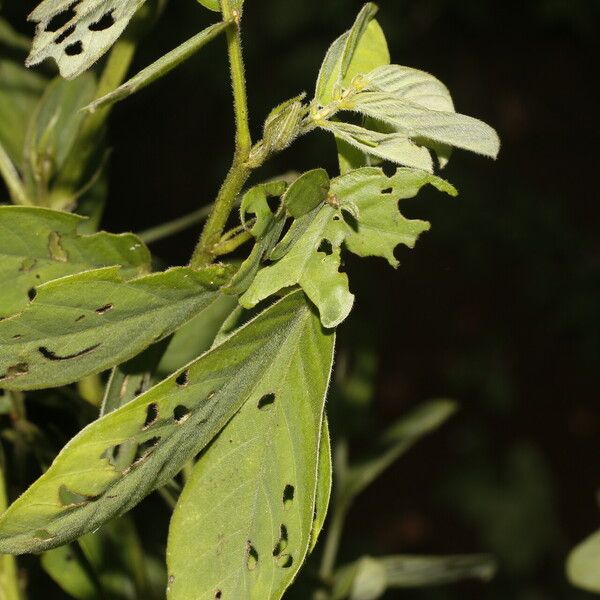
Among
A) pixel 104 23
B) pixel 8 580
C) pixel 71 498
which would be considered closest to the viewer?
pixel 71 498

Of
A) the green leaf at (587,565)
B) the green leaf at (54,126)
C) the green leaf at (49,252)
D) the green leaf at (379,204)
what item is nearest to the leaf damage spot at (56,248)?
the green leaf at (49,252)

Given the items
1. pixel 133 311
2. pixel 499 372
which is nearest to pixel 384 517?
pixel 499 372

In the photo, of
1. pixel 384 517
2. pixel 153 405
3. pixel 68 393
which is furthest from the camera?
pixel 384 517

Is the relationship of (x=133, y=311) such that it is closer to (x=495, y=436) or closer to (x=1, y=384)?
(x=1, y=384)

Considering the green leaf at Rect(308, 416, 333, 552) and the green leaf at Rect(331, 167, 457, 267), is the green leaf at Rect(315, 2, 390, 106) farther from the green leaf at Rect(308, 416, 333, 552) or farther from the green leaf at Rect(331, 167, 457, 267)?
the green leaf at Rect(308, 416, 333, 552)

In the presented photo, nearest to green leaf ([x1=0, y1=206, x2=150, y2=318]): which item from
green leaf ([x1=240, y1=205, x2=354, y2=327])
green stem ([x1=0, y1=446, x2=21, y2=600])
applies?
green leaf ([x1=240, y1=205, x2=354, y2=327])

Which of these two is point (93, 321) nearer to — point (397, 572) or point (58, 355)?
point (58, 355)

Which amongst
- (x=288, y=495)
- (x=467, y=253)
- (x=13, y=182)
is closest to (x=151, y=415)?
(x=288, y=495)
